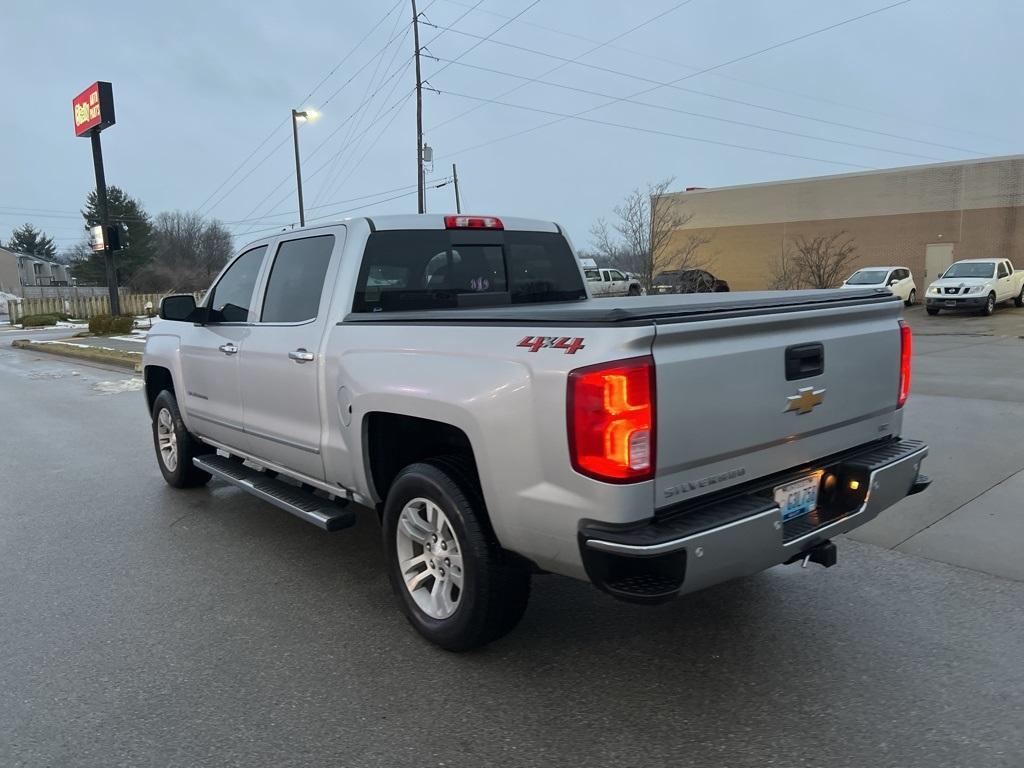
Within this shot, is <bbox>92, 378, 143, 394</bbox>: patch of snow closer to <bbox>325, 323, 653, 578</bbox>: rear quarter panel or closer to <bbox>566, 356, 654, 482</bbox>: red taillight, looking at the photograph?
<bbox>325, 323, 653, 578</bbox>: rear quarter panel

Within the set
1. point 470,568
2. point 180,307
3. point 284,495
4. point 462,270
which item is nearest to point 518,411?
point 470,568

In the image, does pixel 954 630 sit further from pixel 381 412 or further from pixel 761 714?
pixel 381 412

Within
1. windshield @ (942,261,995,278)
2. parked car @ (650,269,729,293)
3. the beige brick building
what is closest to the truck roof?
parked car @ (650,269,729,293)

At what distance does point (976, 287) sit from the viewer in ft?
72.8

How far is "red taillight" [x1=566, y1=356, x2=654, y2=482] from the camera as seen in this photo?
2.53 m

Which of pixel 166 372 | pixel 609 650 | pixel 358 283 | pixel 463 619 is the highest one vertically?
pixel 358 283

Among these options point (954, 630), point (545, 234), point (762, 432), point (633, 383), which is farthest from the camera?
point (545, 234)

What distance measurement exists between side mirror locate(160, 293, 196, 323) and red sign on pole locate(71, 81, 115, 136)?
24007mm

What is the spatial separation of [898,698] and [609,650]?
3.82 feet

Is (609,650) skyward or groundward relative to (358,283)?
groundward

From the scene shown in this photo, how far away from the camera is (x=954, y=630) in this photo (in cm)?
342

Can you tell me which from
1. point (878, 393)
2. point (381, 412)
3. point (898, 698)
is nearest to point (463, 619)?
point (381, 412)

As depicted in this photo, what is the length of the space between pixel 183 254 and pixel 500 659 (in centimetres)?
8814

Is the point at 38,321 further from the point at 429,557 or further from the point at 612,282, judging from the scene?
the point at 429,557
